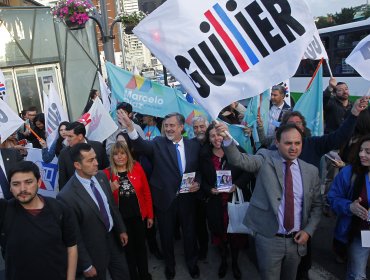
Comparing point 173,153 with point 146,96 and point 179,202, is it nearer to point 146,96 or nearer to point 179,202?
point 179,202

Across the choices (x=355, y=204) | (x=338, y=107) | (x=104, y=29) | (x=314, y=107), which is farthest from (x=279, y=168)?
(x=104, y=29)

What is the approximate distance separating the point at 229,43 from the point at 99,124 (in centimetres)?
263

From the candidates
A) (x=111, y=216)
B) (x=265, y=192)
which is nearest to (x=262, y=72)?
(x=265, y=192)

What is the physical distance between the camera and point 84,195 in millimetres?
2994

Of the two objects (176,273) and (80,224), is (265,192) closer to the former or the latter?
(80,224)

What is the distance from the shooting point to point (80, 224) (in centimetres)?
296

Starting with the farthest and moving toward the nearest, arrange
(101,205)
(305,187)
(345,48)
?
(345,48), (101,205), (305,187)

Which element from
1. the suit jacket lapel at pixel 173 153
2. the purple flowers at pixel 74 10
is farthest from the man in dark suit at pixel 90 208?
the purple flowers at pixel 74 10

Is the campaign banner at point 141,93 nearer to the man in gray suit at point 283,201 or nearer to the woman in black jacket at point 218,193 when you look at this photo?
the woman in black jacket at point 218,193

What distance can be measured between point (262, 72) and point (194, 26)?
62 cm

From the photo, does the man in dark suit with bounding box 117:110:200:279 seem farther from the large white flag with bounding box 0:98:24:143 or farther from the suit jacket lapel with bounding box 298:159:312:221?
the large white flag with bounding box 0:98:24:143

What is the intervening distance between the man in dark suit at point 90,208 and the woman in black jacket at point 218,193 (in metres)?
1.09

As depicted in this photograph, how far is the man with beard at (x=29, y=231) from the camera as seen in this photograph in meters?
2.38

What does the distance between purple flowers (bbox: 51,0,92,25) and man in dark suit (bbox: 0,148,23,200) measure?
4.65 m
